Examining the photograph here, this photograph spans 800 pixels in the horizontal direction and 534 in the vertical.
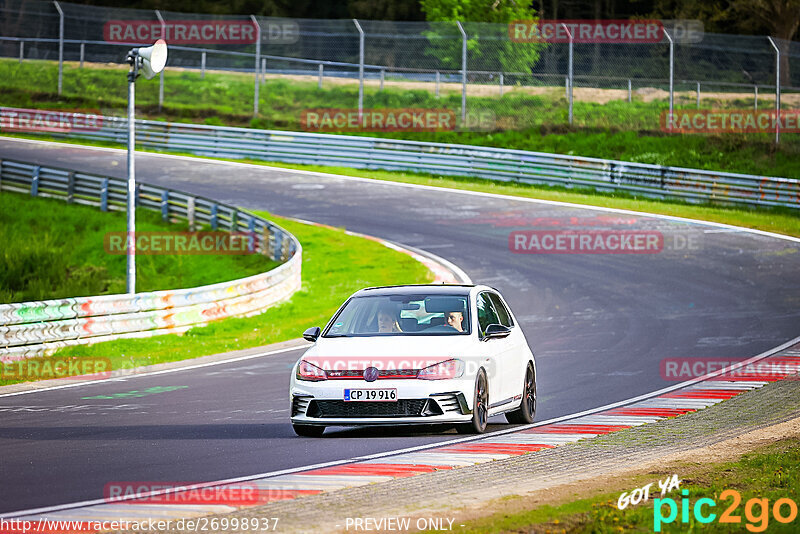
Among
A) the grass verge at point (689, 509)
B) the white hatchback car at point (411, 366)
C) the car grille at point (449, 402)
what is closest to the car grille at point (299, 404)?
the white hatchback car at point (411, 366)

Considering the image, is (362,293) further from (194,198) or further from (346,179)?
(346,179)

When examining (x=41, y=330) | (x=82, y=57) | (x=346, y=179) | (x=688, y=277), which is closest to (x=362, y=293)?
(x=41, y=330)

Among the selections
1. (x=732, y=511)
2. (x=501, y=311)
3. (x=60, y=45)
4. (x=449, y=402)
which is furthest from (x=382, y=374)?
(x=60, y=45)

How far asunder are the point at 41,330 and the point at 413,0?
56.5m

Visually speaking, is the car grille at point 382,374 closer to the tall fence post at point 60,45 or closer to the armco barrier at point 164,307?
the armco barrier at point 164,307

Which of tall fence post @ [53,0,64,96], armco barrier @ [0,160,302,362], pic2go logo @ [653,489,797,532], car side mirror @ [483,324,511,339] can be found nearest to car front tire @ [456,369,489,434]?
car side mirror @ [483,324,511,339]

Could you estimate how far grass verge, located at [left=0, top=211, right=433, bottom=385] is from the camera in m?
18.3

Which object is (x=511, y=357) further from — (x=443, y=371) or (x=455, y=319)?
(x=443, y=371)

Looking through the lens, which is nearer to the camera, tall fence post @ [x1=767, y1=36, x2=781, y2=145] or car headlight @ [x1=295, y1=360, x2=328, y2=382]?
car headlight @ [x1=295, y1=360, x2=328, y2=382]

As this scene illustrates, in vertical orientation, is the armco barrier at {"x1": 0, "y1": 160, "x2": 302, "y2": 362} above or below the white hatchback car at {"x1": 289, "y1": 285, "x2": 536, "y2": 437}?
below

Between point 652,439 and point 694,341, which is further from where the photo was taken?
point 694,341

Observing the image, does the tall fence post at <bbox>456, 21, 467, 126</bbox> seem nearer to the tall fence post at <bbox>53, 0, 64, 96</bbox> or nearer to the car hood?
the tall fence post at <bbox>53, 0, 64, 96</bbox>

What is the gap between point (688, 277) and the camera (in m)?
24.6

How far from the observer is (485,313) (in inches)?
475
